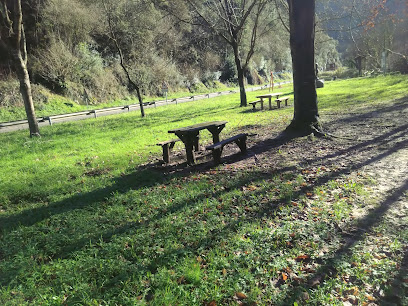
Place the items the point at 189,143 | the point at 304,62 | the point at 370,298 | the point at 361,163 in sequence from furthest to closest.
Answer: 1. the point at 304,62
2. the point at 189,143
3. the point at 361,163
4. the point at 370,298

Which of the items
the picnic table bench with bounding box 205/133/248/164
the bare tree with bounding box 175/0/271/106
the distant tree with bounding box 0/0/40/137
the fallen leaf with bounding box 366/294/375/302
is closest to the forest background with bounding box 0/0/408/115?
the bare tree with bounding box 175/0/271/106

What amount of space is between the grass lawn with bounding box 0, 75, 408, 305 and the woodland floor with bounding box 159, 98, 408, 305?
51 mm

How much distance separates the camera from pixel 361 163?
589 centimetres

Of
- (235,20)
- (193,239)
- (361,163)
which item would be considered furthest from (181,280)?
(235,20)

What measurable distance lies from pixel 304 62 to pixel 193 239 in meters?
6.28

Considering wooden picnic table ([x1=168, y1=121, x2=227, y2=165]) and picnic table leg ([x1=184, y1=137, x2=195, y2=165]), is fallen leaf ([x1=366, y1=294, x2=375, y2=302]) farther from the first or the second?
picnic table leg ([x1=184, y1=137, x2=195, y2=165])

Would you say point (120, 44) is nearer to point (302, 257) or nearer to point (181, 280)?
point (181, 280)

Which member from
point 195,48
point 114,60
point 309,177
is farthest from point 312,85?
point 195,48

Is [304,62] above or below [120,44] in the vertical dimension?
below

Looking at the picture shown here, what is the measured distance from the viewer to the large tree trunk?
772 centimetres

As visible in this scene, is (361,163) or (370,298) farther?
(361,163)

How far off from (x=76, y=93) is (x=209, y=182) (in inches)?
963

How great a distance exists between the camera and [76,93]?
86.2ft

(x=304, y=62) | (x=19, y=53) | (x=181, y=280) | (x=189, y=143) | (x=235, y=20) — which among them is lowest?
(x=181, y=280)
